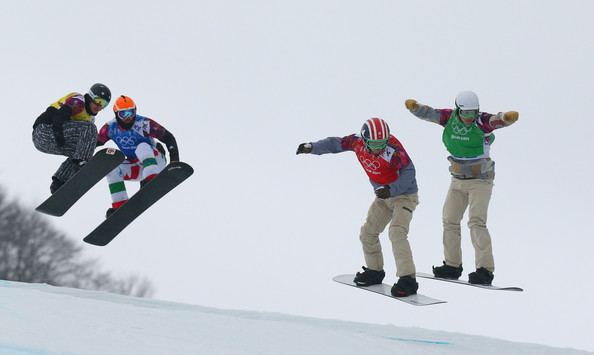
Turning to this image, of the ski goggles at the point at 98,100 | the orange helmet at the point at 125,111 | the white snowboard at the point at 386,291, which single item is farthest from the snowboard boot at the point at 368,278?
the ski goggles at the point at 98,100

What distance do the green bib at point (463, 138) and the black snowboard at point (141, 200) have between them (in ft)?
9.72

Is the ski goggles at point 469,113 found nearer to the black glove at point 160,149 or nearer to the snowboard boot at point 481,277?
the snowboard boot at point 481,277

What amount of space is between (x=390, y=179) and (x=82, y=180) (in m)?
3.66

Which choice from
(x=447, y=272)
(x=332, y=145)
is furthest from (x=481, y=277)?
(x=332, y=145)

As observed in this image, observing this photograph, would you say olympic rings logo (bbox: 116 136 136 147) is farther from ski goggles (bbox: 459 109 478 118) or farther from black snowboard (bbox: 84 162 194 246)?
ski goggles (bbox: 459 109 478 118)

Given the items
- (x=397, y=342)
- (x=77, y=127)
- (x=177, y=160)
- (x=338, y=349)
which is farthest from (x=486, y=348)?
(x=77, y=127)

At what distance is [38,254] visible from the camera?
1414 inches

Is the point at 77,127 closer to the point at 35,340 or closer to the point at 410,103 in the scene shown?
the point at 410,103

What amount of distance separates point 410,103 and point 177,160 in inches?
108

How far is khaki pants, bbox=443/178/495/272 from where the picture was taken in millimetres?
10711

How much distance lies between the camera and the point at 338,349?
21.4ft

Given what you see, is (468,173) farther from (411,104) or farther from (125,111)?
(125,111)

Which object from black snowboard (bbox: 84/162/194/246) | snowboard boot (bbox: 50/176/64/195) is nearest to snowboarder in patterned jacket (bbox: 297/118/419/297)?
black snowboard (bbox: 84/162/194/246)

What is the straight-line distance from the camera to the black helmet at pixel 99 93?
10.9 meters
